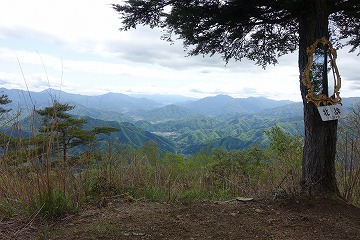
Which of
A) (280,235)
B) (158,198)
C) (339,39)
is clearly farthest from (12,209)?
(339,39)

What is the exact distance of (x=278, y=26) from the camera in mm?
3930

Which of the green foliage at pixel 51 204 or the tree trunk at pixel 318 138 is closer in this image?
the green foliage at pixel 51 204

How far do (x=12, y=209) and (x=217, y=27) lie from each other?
298 cm

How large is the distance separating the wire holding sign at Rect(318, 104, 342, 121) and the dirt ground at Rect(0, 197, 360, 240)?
34.6 inches

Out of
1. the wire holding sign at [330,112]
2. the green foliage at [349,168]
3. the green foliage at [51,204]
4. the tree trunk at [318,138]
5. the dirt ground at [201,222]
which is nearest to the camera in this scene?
the dirt ground at [201,222]

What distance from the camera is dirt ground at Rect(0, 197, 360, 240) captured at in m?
2.20

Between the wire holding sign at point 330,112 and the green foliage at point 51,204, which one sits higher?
the wire holding sign at point 330,112

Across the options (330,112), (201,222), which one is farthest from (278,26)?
(201,222)

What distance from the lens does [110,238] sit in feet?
6.91

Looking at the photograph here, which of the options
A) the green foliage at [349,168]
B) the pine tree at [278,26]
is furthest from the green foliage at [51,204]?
the green foliage at [349,168]

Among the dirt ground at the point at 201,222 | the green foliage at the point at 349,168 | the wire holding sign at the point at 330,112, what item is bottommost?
the dirt ground at the point at 201,222

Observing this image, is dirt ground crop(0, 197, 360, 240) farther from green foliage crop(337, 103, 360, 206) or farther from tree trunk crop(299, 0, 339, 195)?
green foliage crop(337, 103, 360, 206)

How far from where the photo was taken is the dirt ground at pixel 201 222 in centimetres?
220

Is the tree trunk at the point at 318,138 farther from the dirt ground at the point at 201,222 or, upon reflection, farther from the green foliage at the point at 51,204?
the green foliage at the point at 51,204
